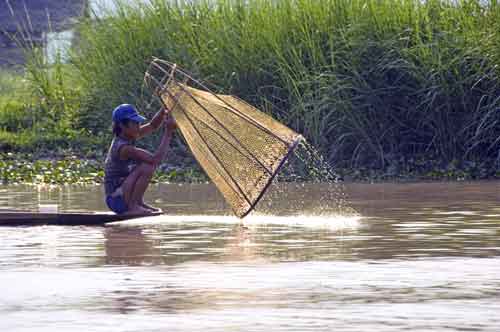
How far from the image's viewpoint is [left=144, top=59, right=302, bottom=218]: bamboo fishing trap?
13219mm

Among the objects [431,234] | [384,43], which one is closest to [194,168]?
[384,43]

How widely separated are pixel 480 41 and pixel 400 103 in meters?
1.31

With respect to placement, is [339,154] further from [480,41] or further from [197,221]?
[197,221]

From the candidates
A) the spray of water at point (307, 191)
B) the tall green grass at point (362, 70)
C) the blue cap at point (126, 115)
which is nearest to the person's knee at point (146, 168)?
the blue cap at point (126, 115)

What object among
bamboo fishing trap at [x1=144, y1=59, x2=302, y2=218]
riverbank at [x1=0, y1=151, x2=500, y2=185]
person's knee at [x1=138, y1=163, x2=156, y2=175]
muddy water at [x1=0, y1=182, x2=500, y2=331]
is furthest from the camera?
riverbank at [x1=0, y1=151, x2=500, y2=185]

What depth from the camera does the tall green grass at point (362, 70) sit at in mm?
18797

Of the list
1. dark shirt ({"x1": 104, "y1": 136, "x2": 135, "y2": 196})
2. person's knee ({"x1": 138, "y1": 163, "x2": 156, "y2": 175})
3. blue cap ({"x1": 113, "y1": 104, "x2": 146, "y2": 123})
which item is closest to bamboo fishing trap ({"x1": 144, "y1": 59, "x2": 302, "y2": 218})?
blue cap ({"x1": 113, "y1": 104, "x2": 146, "y2": 123})

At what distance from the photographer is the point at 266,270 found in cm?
959

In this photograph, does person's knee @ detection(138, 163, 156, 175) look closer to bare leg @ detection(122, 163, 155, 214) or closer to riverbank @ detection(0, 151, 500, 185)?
bare leg @ detection(122, 163, 155, 214)

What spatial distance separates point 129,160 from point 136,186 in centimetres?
29

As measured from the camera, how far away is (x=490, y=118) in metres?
18.5

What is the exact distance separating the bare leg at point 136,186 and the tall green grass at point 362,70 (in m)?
6.01

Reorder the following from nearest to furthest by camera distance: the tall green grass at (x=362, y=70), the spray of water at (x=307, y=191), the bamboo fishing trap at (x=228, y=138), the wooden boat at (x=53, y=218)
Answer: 1. the wooden boat at (x=53, y=218)
2. the bamboo fishing trap at (x=228, y=138)
3. the spray of water at (x=307, y=191)
4. the tall green grass at (x=362, y=70)

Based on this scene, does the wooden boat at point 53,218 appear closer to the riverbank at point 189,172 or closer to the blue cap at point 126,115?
the blue cap at point 126,115
